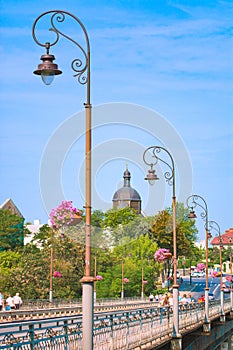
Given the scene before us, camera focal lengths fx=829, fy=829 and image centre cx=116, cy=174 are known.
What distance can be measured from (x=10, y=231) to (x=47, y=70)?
103 m

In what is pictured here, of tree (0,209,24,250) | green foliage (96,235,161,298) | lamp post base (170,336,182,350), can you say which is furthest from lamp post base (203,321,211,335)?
tree (0,209,24,250)

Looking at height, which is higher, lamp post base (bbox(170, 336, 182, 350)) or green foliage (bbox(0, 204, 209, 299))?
green foliage (bbox(0, 204, 209, 299))

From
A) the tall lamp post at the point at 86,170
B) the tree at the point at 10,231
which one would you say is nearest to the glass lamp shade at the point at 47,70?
the tall lamp post at the point at 86,170

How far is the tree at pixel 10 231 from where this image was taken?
118m

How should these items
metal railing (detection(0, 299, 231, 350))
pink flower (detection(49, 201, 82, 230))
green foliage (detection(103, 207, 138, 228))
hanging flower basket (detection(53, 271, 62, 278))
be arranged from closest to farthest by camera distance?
metal railing (detection(0, 299, 231, 350)) → hanging flower basket (detection(53, 271, 62, 278)) → pink flower (detection(49, 201, 82, 230)) → green foliage (detection(103, 207, 138, 228))

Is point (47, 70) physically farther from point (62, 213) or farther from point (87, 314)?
point (62, 213)

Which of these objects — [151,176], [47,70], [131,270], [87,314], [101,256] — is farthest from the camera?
[131,270]

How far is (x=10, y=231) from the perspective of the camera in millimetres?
119562

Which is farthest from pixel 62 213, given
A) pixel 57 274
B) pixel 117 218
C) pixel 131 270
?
pixel 117 218

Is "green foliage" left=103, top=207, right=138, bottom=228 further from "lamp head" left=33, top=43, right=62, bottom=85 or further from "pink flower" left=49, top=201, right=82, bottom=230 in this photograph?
"lamp head" left=33, top=43, right=62, bottom=85

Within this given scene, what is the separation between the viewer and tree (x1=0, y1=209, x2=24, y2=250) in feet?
387

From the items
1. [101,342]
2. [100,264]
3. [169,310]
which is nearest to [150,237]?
[100,264]

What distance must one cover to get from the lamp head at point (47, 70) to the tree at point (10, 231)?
99036mm

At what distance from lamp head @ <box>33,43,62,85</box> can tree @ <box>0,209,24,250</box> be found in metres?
99.0
